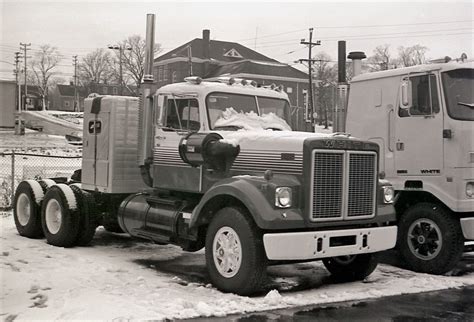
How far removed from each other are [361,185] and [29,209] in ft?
21.8

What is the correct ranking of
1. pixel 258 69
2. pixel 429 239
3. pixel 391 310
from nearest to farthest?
1. pixel 391 310
2. pixel 429 239
3. pixel 258 69

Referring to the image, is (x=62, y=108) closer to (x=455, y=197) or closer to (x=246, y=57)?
(x=246, y=57)

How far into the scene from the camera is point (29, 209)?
1118 centimetres

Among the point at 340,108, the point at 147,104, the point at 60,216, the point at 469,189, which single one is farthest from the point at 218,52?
the point at 469,189

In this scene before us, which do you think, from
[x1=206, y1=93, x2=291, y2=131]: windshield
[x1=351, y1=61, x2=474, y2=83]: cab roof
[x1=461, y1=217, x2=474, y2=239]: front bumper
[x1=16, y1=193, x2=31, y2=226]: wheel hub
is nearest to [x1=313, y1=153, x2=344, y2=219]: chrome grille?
[x1=206, y1=93, x2=291, y2=131]: windshield

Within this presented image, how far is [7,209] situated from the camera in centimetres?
1387

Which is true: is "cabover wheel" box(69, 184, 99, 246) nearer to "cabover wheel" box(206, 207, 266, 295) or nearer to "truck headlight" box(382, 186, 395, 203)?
"cabover wheel" box(206, 207, 266, 295)

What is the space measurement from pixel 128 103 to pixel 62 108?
4492 inches

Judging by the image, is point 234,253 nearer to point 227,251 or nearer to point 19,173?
point 227,251

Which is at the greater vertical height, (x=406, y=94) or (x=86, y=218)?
(x=406, y=94)

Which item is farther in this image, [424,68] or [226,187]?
[424,68]

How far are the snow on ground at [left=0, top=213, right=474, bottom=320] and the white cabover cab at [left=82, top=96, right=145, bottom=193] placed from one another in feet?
3.75

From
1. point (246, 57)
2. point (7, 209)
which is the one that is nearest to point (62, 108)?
point (246, 57)

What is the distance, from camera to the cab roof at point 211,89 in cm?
849
